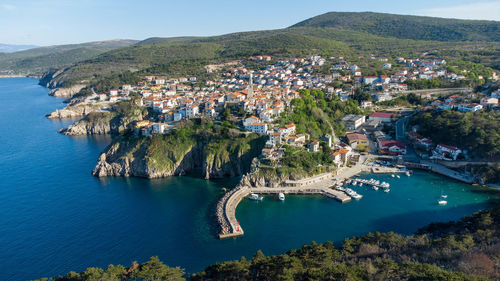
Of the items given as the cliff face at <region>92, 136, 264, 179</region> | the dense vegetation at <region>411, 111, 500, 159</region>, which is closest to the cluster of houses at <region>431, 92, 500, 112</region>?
the dense vegetation at <region>411, 111, 500, 159</region>

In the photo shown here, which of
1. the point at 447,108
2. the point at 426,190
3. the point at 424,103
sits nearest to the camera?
the point at 426,190

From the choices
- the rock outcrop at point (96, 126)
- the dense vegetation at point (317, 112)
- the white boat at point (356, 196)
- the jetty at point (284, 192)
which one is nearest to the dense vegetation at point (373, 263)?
the jetty at point (284, 192)

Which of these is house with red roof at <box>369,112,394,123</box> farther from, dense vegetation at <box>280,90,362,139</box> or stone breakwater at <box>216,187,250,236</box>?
stone breakwater at <box>216,187,250,236</box>

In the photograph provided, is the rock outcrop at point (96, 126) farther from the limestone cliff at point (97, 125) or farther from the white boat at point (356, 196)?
the white boat at point (356, 196)

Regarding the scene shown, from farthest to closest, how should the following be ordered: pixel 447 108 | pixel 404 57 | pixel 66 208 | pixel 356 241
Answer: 1. pixel 404 57
2. pixel 447 108
3. pixel 66 208
4. pixel 356 241

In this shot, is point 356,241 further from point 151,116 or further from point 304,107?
point 151,116

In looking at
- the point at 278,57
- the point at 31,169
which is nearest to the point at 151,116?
the point at 31,169

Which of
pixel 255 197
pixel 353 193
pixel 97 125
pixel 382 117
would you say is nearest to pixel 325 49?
pixel 382 117
